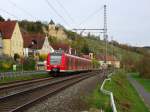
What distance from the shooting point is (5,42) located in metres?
92.2

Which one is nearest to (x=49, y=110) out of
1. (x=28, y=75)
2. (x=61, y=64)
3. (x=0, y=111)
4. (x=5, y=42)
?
(x=0, y=111)

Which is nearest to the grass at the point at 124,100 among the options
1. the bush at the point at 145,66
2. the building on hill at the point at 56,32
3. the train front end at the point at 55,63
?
the train front end at the point at 55,63

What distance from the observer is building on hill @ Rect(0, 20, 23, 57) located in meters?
90.5

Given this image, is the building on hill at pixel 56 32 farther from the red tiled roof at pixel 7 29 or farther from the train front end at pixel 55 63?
the train front end at pixel 55 63

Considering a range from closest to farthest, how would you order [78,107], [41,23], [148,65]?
[78,107], [148,65], [41,23]

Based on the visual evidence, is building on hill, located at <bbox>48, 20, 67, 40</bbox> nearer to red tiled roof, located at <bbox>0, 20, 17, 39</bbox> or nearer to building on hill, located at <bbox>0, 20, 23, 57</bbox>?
building on hill, located at <bbox>0, 20, 23, 57</bbox>

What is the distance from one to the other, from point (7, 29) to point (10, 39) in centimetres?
289

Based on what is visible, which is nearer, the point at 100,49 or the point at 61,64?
the point at 61,64

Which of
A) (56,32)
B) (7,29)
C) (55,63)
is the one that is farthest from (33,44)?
(55,63)

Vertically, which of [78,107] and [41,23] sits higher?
[41,23]

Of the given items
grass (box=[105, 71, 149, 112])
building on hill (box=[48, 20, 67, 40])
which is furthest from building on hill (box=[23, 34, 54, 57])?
grass (box=[105, 71, 149, 112])

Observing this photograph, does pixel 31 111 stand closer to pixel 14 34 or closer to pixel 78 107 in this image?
pixel 78 107

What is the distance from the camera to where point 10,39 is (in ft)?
300

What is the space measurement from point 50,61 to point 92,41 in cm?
13295
